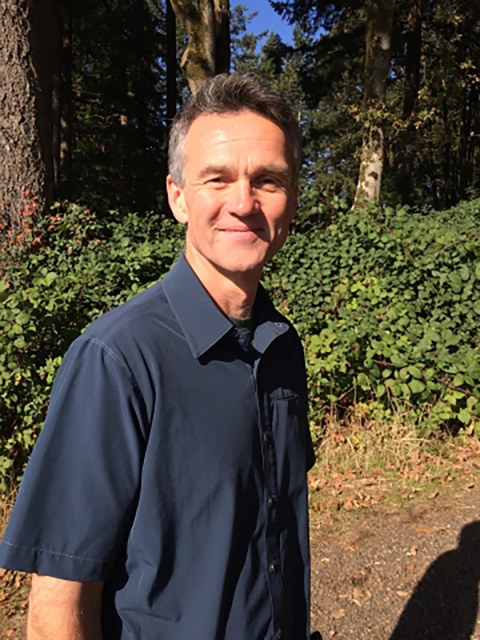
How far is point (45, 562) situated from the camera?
1096mm

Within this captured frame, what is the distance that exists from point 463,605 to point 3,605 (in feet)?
8.49

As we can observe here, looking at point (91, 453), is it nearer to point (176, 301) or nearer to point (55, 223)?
point (176, 301)

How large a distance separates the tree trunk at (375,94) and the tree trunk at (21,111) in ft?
19.8

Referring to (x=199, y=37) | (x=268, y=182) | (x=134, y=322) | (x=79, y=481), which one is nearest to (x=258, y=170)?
(x=268, y=182)

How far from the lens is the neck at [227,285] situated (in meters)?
1.43

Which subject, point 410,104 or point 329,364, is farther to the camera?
point 410,104

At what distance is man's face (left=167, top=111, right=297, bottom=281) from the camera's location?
1.36 m

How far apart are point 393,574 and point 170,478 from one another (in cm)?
258

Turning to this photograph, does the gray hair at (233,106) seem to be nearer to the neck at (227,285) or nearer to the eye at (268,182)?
the eye at (268,182)

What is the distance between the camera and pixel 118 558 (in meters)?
1.19

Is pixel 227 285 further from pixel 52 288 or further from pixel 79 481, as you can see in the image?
pixel 52 288

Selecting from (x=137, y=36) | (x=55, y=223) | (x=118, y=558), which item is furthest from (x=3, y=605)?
(x=137, y=36)

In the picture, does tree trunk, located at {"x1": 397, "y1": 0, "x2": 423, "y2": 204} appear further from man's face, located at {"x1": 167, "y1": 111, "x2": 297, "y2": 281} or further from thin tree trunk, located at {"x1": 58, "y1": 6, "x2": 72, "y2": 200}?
man's face, located at {"x1": 167, "y1": 111, "x2": 297, "y2": 281}

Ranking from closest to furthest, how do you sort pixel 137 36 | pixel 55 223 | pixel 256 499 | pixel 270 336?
pixel 256 499, pixel 270 336, pixel 55 223, pixel 137 36
